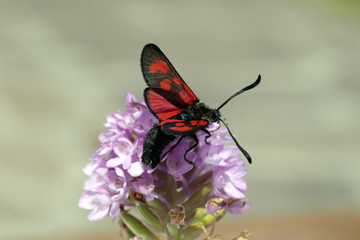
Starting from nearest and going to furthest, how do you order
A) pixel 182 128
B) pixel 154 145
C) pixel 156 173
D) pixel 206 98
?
1. pixel 182 128
2. pixel 154 145
3. pixel 156 173
4. pixel 206 98

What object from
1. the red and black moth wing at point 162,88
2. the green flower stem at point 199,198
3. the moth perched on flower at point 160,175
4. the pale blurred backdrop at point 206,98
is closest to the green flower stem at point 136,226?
the moth perched on flower at point 160,175

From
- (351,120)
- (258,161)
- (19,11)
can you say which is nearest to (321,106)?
(351,120)

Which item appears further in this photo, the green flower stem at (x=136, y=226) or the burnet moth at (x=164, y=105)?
the green flower stem at (x=136, y=226)

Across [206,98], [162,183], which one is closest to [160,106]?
[162,183]

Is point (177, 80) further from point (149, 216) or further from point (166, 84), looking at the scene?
point (149, 216)

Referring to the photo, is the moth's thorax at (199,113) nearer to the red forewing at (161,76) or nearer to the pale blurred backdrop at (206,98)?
the red forewing at (161,76)

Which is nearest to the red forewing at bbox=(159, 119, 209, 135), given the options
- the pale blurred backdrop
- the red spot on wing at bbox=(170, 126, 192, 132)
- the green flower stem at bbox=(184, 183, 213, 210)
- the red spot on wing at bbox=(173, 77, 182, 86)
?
the red spot on wing at bbox=(170, 126, 192, 132)

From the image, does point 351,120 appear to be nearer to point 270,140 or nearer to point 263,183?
point 270,140
